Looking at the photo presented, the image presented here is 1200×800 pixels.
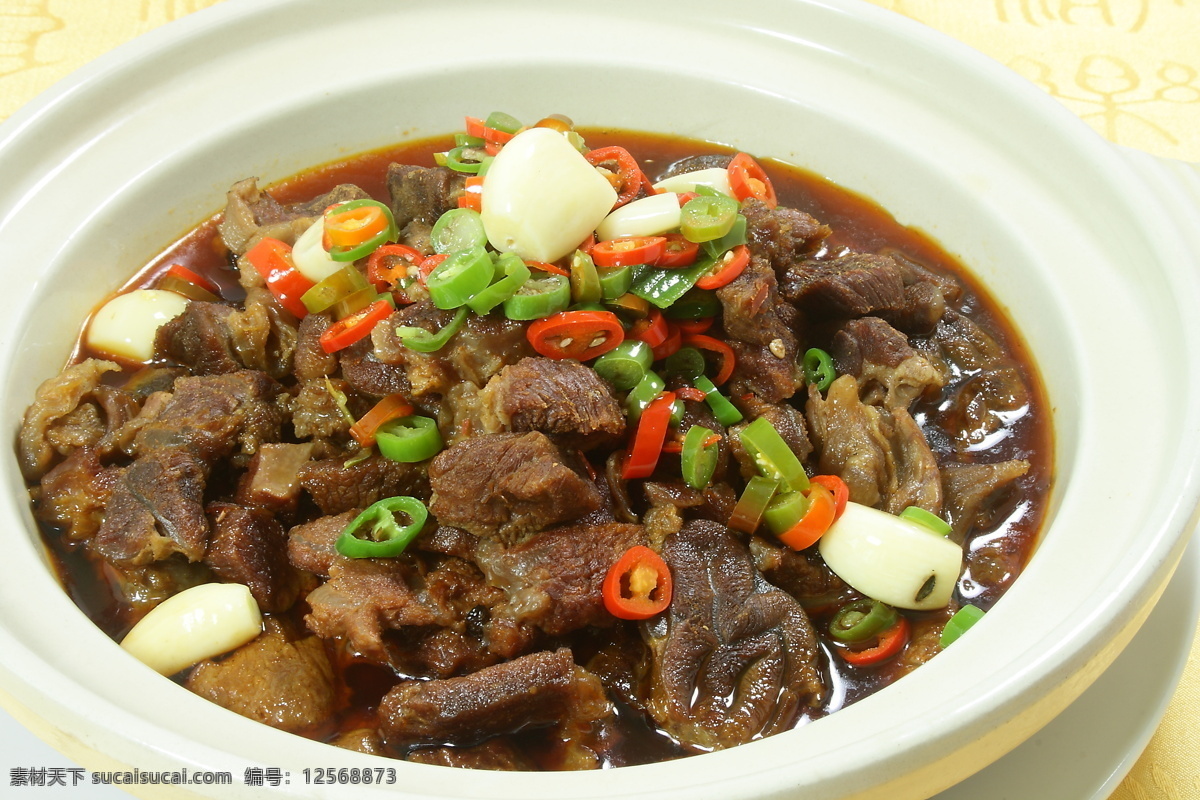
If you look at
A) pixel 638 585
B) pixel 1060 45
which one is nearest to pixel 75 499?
pixel 638 585

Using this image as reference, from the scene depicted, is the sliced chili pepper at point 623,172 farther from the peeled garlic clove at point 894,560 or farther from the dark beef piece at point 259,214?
the peeled garlic clove at point 894,560

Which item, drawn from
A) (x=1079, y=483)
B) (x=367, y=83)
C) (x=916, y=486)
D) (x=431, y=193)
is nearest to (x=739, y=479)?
(x=916, y=486)

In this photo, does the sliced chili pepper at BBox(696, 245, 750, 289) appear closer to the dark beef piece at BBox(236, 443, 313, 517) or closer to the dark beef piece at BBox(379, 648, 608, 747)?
the dark beef piece at BBox(379, 648, 608, 747)

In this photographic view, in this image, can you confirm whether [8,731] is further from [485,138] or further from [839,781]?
[485,138]

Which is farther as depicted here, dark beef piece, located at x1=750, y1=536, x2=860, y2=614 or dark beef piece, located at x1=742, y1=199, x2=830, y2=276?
dark beef piece, located at x1=742, y1=199, x2=830, y2=276

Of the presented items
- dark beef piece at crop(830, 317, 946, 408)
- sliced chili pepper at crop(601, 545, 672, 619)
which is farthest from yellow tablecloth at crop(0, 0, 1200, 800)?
sliced chili pepper at crop(601, 545, 672, 619)

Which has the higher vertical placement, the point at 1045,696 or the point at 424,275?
the point at 424,275

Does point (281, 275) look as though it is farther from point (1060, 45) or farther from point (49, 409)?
point (1060, 45)
